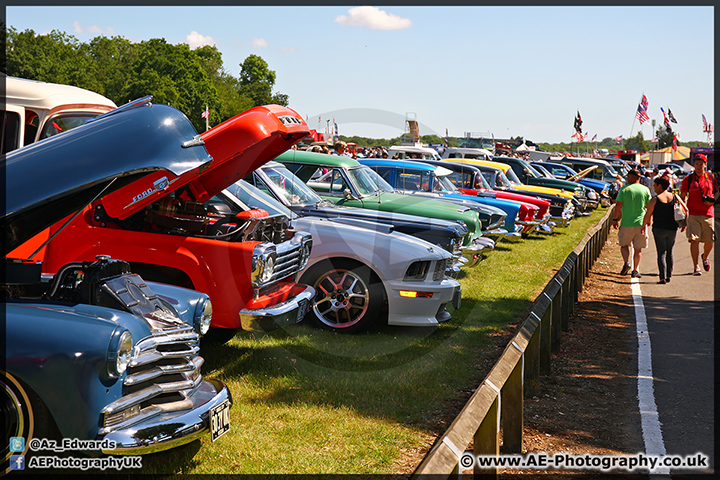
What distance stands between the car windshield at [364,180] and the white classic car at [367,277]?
2.80 m

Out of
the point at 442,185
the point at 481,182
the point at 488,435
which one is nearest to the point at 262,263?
the point at 488,435

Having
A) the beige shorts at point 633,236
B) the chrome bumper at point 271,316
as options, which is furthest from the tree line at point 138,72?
the chrome bumper at point 271,316

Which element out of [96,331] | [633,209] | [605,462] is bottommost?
[605,462]

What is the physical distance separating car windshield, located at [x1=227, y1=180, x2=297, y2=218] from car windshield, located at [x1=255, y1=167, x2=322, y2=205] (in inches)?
31.3

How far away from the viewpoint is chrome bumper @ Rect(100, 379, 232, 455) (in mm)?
3345

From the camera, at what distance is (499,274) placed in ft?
40.0

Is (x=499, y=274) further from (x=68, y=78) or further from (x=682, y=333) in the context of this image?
(x=68, y=78)

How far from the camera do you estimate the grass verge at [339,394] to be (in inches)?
173

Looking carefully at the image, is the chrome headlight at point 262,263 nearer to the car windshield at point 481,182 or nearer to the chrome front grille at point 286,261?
the chrome front grille at point 286,261

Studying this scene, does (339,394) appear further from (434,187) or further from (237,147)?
(434,187)

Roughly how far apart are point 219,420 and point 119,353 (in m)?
0.83

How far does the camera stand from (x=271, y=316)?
5.62m

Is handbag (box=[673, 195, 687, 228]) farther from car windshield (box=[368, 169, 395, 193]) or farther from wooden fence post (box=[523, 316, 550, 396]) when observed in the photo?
wooden fence post (box=[523, 316, 550, 396])

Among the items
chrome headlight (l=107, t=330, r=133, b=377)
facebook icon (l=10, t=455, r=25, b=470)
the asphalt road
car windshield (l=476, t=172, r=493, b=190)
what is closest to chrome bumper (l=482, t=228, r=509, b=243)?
the asphalt road
